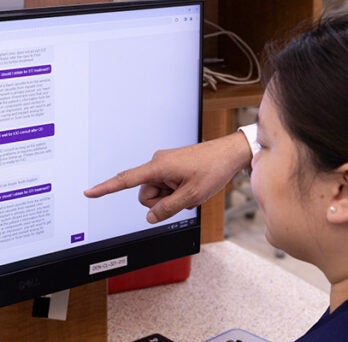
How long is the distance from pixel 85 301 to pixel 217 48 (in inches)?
19.9

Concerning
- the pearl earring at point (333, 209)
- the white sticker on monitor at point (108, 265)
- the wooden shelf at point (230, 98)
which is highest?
the wooden shelf at point (230, 98)

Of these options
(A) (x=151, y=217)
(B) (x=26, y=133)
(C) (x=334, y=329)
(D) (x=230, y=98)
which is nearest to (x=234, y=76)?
(D) (x=230, y=98)

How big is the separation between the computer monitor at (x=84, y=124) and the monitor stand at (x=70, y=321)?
91 mm

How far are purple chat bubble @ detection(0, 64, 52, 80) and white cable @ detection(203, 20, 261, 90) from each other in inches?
14.0

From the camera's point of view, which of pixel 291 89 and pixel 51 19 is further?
pixel 51 19

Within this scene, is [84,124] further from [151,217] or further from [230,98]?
[230,98]

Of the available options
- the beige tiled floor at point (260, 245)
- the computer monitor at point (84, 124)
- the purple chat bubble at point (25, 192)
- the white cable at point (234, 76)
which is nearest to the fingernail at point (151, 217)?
the computer monitor at point (84, 124)

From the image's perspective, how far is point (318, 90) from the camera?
0.83m

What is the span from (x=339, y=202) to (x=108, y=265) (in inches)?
15.8

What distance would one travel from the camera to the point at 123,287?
1468 millimetres

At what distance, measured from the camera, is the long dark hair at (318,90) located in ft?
2.69

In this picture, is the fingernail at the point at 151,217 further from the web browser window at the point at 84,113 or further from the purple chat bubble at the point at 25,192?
the purple chat bubble at the point at 25,192

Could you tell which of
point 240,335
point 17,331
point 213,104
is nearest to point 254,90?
point 213,104

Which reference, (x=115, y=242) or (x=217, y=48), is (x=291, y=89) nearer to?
(x=115, y=242)
